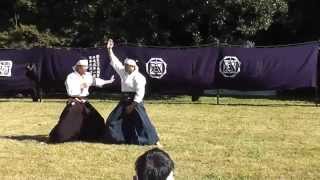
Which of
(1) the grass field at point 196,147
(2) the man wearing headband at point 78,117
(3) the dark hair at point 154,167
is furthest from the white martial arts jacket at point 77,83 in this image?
(3) the dark hair at point 154,167

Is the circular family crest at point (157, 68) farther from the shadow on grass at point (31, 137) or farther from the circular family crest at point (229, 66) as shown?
the shadow on grass at point (31, 137)

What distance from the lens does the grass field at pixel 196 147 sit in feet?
31.7

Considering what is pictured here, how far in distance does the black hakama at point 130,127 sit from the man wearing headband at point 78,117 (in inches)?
15.5

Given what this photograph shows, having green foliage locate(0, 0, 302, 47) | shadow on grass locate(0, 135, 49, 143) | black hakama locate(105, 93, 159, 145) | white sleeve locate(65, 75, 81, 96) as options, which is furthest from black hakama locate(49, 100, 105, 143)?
green foliage locate(0, 0, 302, 47)

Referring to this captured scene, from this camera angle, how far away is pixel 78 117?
40.7ft

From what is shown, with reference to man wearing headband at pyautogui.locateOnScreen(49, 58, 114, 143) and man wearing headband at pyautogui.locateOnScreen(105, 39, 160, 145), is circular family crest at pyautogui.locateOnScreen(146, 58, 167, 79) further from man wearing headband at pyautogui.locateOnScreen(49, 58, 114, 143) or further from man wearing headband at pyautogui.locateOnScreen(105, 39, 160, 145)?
man wearing headband at pyautogui.locateOnScreen(105, 39, 160, 145)

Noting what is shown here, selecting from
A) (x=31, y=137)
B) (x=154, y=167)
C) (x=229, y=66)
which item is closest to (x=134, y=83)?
(x=31, y=137)

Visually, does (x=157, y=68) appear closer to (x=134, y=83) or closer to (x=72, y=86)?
(x=72, y=86)

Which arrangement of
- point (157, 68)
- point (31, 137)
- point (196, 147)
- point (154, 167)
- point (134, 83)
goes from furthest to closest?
point (157, 68)
point (31, 137)
point (134, 83)
point (196, 147)
point (154, 167)

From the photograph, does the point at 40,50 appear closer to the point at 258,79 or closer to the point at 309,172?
the point at 258,79

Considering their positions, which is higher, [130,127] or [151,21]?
[151,21]

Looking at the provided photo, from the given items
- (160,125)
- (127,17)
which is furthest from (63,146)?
(127,17)

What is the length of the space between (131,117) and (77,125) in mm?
1010

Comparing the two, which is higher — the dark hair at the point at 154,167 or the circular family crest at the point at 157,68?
the dark hair at the point at 154,167
